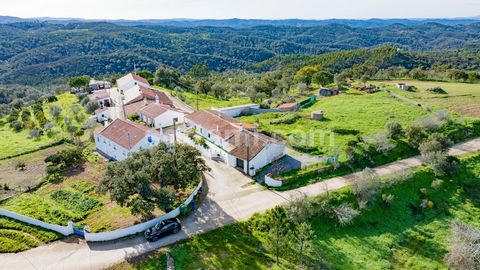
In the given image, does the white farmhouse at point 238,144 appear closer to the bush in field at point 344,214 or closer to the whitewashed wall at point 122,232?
the bush in field at point 344,214

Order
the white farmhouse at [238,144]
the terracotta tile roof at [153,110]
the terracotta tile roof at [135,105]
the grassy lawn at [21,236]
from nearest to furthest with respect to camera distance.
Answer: the grassy lawn at [21,236] < the white farmhouse at [238,144] < the terracotta tile roof at [153,110] < the terracotta tile roof at [135,105]

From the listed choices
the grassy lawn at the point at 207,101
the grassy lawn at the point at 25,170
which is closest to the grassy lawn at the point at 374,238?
the grassy lawn at the point at 25,170

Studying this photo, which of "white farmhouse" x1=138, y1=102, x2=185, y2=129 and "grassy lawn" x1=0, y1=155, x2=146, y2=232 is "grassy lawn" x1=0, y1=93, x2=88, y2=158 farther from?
"grassy lawn" x1=0, y1=155, x2=146, y2=232

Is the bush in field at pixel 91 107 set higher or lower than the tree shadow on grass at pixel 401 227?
higher

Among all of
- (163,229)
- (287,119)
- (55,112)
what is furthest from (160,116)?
(163,229)

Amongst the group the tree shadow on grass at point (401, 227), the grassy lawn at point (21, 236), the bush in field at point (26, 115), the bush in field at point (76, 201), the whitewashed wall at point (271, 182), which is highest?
the whitewashed wall at point (271, 182)

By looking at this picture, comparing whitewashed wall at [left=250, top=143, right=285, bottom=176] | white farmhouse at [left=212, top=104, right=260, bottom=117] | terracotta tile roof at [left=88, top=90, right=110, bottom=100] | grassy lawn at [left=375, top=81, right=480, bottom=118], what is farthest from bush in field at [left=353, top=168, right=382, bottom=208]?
terracotta tile roof at [left=88, top=90, right=110, bottom=100]

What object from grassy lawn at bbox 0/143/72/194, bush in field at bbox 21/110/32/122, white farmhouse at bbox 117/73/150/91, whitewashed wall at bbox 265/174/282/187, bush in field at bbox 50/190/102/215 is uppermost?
white farmhouse at bbox 117/73/150/91
